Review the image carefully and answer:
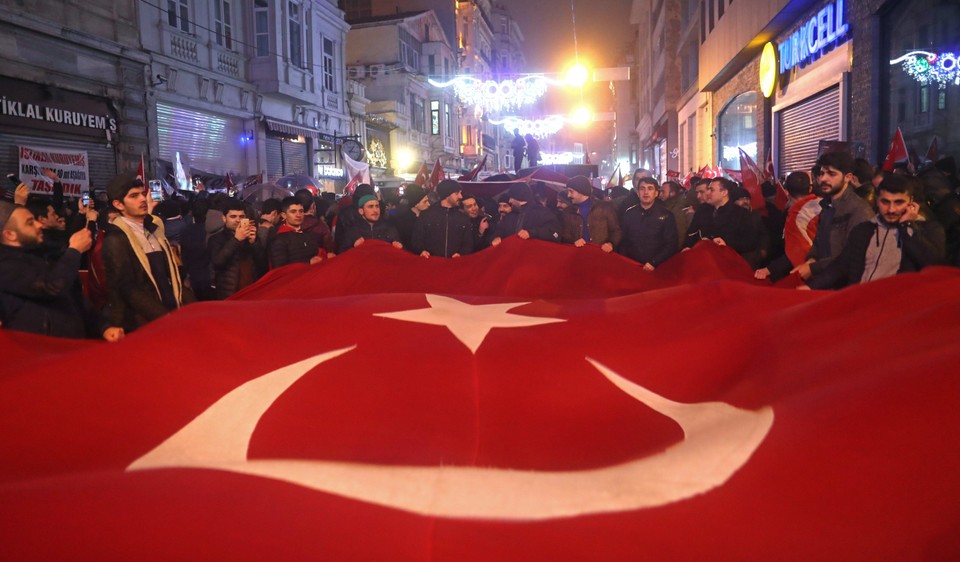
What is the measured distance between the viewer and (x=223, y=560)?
2215 mm

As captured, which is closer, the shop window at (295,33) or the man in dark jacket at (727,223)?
the man in dark jacket at (727,223)

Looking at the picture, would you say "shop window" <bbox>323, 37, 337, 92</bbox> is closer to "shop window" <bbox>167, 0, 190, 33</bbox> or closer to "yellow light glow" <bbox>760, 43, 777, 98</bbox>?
"shop window" <bbox>167, 0, 190, 33</bbox>

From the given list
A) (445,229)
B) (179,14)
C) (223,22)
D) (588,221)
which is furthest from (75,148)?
(588,221)

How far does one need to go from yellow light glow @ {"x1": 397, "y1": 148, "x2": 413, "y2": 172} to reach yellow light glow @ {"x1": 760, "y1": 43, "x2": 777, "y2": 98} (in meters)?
30.4

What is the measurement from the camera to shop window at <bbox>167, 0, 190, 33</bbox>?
22.7 m

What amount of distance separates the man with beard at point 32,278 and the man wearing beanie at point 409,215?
537 centimetres

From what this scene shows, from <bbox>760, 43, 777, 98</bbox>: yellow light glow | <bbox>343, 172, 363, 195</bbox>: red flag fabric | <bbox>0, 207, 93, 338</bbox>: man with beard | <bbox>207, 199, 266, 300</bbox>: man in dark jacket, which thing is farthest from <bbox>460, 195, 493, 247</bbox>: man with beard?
<bbox>760, 43, 777, 98</bbox>: yellow light glow

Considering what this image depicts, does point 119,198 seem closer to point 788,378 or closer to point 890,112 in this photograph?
point 788,378

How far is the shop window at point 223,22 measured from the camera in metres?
25.9

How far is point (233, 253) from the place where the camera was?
693cm

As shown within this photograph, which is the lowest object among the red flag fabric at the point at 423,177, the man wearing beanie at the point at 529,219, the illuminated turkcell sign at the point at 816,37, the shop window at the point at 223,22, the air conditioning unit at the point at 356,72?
the man wearing beanie at the point at 529,219

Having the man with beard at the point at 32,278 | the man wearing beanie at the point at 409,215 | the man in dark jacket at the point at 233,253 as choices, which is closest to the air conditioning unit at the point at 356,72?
the man wearing beanie at the point at 409,215

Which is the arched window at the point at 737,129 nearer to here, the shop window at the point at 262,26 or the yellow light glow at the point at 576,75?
the yellow light glow at the point at 576,75

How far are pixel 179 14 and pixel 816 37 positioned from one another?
18.5 m
